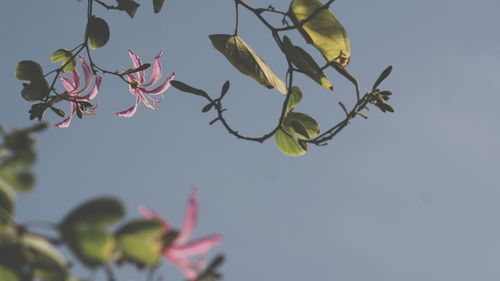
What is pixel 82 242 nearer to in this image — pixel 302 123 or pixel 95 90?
pixel 302 123

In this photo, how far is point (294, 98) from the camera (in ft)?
7.32

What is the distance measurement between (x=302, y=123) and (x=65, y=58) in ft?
3.63

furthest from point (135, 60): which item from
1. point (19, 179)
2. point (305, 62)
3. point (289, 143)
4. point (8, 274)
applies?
point (8, 274)

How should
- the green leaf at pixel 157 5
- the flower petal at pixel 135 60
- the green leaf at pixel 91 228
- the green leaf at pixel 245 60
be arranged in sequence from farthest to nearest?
the flower petal at pixel 135 60 < the green leaf at pixel 157 5 < the green leaf at pixel 245 60 < the green leaf at pixel 91 228

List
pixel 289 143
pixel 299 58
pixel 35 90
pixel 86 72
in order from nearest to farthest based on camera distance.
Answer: pixel 299 58, pixel 289 143, pixel 35 90, pixel 86 72

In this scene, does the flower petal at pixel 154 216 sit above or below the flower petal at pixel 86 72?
below

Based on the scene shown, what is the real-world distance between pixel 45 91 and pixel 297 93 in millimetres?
1041


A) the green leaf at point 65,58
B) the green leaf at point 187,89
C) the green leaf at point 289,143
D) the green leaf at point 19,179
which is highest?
the green leaf at point 65,58

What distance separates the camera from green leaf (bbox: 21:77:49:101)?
238 cm

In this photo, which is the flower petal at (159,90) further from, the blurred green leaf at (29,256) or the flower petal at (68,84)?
the blurred green leaf at (29,256)

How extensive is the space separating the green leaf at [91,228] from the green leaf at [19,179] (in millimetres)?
160

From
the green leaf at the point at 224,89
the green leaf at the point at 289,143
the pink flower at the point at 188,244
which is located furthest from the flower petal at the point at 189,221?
the green leaf at the point at 289,143

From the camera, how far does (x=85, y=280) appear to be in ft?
2.39

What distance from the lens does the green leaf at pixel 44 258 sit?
68 centimetres
